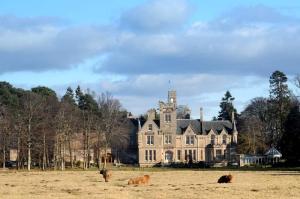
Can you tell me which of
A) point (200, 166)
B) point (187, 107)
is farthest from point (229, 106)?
point (200, 166)

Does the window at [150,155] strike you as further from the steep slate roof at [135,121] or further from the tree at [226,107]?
the tree at [226,107]

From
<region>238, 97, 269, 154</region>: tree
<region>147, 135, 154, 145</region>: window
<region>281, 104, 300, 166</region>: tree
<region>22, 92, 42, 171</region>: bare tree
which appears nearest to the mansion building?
<region>147, 135, 154, 145</region>: window

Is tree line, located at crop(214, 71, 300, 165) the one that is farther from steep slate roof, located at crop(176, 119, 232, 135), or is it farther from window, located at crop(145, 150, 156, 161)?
window, located at crop(145, 150, 156, 161)

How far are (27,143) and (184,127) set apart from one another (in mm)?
42845

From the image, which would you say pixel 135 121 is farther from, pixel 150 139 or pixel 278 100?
pixel 278 100

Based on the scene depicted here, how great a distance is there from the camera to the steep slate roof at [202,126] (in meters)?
120

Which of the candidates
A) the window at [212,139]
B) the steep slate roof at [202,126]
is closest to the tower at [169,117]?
the steep slate roof at [202,126]

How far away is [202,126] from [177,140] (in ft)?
21.9

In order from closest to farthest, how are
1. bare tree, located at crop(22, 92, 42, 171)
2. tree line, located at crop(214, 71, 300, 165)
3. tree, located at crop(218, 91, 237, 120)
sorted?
1. bare tree, located at crop(22, 92, 42, 171)
2. tree line, located at crop(214, 71, 300, 165)
3. tree, located at crop(218, 91, 237, 120)

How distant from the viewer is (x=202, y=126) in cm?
12138

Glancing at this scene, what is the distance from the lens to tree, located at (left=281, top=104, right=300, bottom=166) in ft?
292

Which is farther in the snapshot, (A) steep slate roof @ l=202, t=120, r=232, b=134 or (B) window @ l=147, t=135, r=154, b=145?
(A) steep slate roof @ l=202, t=120, r=232, b=134

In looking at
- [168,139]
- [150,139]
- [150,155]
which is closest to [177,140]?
[168,139]

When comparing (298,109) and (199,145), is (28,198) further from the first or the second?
(199,145)
